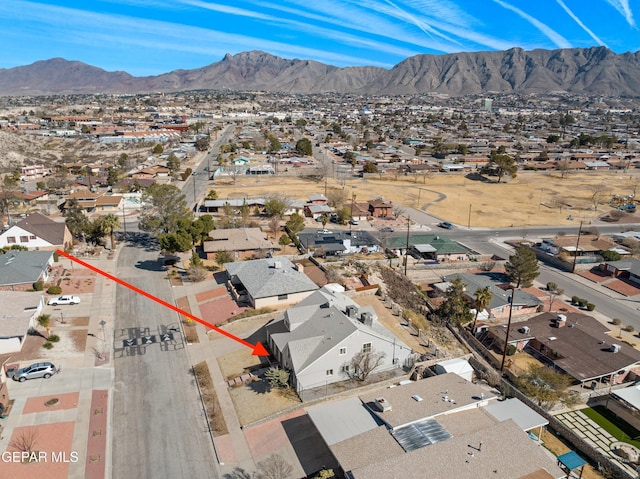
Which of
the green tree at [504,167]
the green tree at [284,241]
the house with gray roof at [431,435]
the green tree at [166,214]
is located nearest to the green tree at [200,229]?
the green tree at [166,214]

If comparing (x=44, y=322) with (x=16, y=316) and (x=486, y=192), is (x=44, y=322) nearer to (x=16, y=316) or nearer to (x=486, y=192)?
(x=16, y=316)

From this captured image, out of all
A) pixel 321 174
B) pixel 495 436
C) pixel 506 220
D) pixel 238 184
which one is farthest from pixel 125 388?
pixel 321 174

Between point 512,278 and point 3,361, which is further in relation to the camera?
point 512,278

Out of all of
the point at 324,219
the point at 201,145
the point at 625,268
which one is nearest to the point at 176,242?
the point at 324,219

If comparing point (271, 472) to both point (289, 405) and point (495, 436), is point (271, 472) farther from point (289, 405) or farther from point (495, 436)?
point (495, 436)

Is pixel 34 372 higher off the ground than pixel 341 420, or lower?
lower

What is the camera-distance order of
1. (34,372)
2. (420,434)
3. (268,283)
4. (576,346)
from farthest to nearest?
(268,283), (576,346), (34,372), (420,434)
